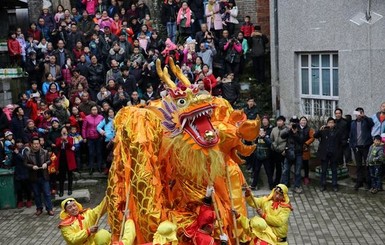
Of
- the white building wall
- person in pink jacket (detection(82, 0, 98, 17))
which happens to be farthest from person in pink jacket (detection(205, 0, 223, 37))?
person in pink jacket (detection(82, 0, 98, 17))

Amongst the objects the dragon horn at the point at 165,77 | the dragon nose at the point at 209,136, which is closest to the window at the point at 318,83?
the dragon horn at the point at 165,77

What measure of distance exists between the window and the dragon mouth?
10.3 meters

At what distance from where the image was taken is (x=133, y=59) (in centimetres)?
1902

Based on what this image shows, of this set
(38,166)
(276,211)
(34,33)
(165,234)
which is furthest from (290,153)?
(34,33)

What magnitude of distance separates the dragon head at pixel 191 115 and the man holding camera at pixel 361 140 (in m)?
7.93

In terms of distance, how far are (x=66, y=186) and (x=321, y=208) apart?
19.6 ft

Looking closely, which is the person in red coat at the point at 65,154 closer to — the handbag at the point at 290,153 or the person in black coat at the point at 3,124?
the person in black coat at the point at 3,124

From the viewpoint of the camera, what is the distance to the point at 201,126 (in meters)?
Result: 7.89

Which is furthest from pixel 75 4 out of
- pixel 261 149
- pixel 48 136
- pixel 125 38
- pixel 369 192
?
pixel 369 192

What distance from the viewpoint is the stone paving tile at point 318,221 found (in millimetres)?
12423

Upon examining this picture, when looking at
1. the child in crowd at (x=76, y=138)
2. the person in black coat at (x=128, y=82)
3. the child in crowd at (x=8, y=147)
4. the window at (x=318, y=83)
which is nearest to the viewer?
the child in crowd at (x=8, y=147)

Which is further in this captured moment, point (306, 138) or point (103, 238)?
point (306, 138)

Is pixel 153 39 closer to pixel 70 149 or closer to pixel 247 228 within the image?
pixel 70 149

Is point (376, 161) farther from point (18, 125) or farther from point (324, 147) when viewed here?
point (18, 125)
